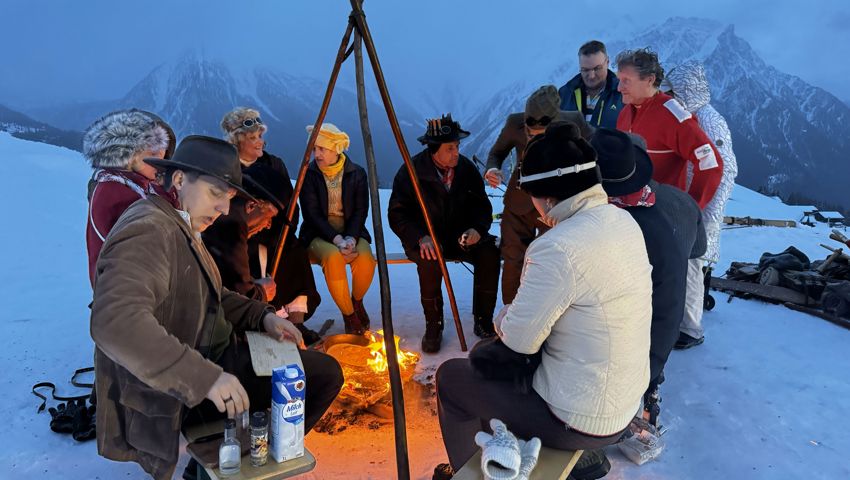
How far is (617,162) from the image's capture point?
7.97ft

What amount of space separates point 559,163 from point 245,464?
142cm

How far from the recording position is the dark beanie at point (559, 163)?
6.29ft

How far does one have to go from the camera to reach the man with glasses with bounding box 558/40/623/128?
14.7 feet

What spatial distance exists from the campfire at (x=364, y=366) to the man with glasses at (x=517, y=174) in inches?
37.7

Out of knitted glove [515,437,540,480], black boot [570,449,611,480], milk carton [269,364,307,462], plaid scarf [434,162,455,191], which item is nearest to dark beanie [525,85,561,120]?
plaid scarf [434,162,455,191]

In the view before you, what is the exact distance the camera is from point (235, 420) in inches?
73.4

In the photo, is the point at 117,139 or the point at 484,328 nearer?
the point at 117,139

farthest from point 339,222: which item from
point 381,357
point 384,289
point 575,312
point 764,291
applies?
point 764,291

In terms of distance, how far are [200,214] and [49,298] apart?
3.42m

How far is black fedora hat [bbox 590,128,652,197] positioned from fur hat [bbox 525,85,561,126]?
46.5 inches

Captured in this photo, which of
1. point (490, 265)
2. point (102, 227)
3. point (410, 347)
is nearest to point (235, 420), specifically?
point (102, 227)

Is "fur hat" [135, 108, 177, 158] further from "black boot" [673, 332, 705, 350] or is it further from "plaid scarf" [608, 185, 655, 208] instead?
"black boot" [673, 332, 705, 350]

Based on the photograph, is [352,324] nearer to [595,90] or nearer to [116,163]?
[116,163]

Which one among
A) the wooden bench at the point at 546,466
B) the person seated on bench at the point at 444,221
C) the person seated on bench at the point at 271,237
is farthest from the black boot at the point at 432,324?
the wooden bench at the point at 546,466
